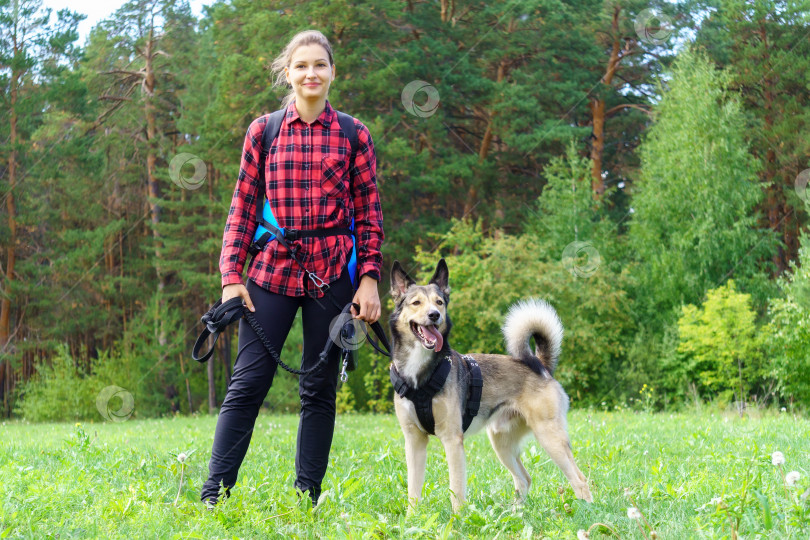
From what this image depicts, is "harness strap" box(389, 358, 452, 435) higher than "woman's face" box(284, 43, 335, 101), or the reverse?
"woman's face" box(284, 43, 335, 101)

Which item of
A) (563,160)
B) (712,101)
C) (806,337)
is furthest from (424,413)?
(563,160)

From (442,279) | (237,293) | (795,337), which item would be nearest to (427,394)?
(442,279)

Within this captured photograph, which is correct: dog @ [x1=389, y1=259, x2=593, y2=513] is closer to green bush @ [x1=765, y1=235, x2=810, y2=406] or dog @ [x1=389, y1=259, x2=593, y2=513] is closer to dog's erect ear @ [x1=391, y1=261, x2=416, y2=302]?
dog's erect ear @ [x1=391, y1=261, x2=416, y2=302]

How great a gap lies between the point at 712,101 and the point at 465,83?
6.92m

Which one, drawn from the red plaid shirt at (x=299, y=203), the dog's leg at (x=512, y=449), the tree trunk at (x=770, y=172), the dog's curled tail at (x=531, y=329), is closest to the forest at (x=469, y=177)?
the tree trunk at (x=770, y=172)

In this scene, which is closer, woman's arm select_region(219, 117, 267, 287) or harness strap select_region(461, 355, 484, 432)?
woman's arm select_region(219, 117, 267, 287)

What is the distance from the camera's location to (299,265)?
378 centimetres

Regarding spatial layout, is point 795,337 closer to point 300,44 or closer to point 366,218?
point 366,218

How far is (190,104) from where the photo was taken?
82.8 ft
